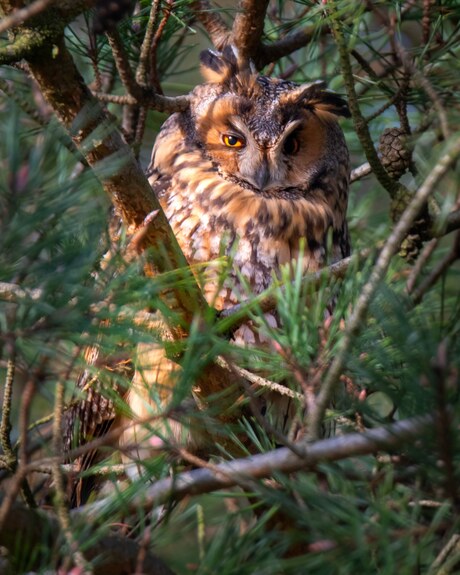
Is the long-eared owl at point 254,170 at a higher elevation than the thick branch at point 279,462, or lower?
higher

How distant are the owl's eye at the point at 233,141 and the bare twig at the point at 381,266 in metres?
1.15

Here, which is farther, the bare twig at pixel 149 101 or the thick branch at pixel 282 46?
the thick branch at pixel 282 46

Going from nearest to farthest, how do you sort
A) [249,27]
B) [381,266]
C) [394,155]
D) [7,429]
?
[381,266] < [7,429] < [394,155] < [249,27]

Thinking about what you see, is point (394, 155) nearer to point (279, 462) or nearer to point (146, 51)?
point (146, 51)

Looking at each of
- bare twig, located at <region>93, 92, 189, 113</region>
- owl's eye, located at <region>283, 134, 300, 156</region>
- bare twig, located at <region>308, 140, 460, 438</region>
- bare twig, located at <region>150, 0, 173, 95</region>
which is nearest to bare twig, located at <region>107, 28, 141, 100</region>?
bare twig, located at <region>93, 92, 189, 113</region>

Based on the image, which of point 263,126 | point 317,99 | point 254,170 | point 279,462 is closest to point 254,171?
point 254,170

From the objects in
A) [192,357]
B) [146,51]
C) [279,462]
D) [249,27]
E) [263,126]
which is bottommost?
[279,462]

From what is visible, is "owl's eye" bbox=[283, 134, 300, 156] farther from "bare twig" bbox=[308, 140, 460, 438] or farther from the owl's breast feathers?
"bare twig" bbox=[308, 140, 460, 438]

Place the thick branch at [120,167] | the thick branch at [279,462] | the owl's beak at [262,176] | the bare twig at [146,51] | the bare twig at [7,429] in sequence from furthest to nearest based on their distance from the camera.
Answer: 1. the owl's beak at [262,176]
2. the bare twig at [146,51]
3. the bare twig at [7,429]
4. the thick branch at [120,167]
5. the thick branch at [279,462]

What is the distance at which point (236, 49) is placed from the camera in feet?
7.12

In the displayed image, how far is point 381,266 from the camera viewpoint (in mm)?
973

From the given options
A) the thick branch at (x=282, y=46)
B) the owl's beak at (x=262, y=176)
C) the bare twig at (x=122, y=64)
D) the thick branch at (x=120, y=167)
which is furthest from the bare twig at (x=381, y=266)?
the thick branch at (x=282, y=46)

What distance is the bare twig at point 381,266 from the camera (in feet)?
3.11

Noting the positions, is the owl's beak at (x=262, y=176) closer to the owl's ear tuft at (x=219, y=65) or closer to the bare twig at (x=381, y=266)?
the owl's ear tuft at (x=219, y=65)
